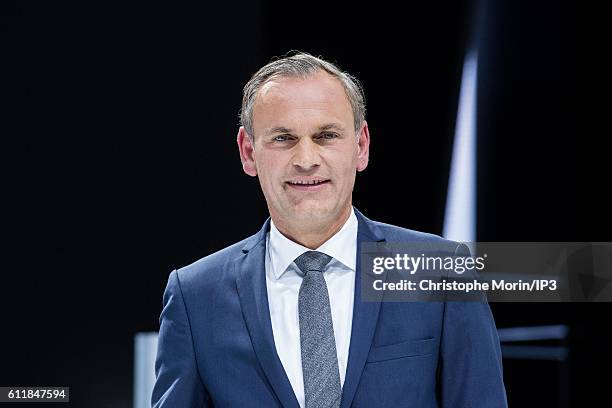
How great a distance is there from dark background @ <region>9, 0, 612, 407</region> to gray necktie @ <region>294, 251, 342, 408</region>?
158 cm

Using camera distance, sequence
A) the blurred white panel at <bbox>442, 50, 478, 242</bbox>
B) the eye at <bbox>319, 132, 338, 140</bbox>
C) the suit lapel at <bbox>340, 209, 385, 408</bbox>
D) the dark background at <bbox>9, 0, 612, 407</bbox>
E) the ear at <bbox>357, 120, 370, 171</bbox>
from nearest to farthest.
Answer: the suit lapel at <bbox>340, 209, 385, 408</bbox>, the eye at <bbox>319, 132, 338, 140</bbox>, the ear at <bbox>357, 120, 370, 171</bbox>, the dark background at <bbox>9, 0, 612, 407</bbox>, the blurred white panel at <bbox>442, 50, 478, 242</bbox>

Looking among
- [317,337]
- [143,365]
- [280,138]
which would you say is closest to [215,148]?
[143,365]

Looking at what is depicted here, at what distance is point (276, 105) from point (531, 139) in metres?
2.12

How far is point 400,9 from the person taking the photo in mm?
3250

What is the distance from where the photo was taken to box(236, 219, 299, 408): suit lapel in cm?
138

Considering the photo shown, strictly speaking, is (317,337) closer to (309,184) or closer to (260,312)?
(260,312)

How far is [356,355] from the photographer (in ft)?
4.55

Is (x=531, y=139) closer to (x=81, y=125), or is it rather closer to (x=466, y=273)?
(x=81, y=125)

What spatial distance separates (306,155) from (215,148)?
1642mm

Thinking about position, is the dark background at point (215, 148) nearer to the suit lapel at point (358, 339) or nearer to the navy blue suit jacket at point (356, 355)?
the navy blue suit jacket at point (356, 355)

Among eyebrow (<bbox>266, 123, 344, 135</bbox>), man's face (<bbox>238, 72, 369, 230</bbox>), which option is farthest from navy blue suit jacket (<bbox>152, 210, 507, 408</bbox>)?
eyebrow (<bbox>266, 123, 344, 135</bbox>)

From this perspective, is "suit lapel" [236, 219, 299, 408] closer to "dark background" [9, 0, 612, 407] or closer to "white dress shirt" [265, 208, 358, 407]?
"white dress shirt" [265, 208, 358, 407]

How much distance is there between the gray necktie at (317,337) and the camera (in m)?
1.39

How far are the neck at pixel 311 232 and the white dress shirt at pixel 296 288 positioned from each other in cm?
1
